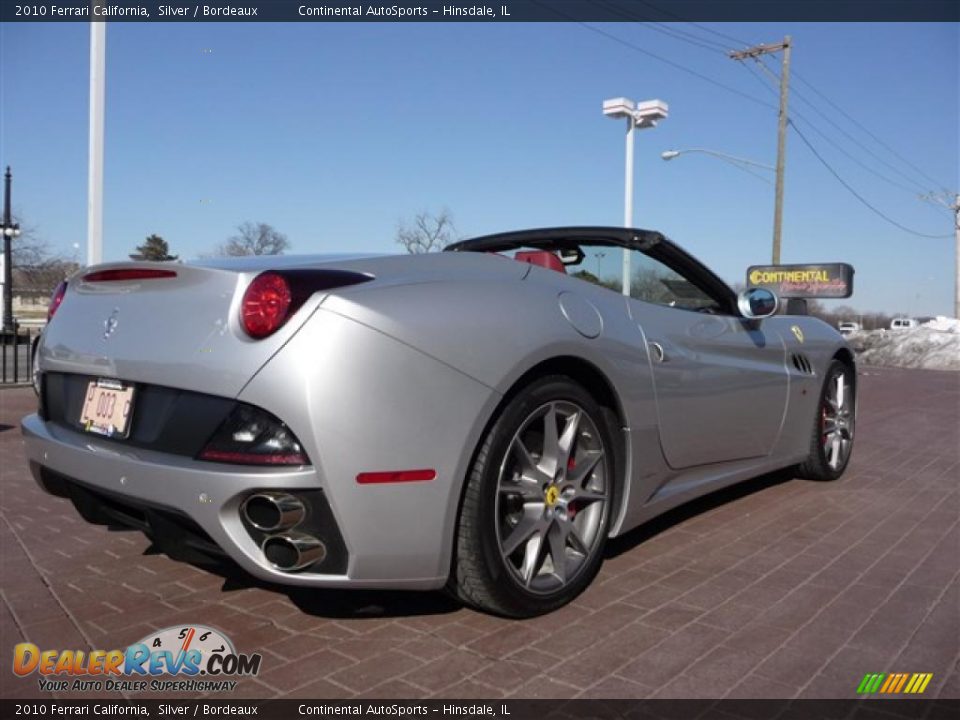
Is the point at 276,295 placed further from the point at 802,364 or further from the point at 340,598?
the point at 802,364

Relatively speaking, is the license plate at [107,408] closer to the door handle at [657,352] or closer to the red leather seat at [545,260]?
the red leather seat at [545,260]

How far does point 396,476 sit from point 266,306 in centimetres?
60

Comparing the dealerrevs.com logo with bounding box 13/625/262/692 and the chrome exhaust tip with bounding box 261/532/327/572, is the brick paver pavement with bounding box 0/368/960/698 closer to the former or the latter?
the dealerrevs.com logo with bounding box 13/625/262/692

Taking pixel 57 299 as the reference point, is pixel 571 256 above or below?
above

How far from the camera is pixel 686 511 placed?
14.0 feet

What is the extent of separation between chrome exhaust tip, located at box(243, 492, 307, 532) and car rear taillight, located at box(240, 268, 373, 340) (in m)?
0.44

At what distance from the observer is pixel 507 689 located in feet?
7.21

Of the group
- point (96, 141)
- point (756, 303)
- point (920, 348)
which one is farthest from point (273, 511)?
point (920, 348)

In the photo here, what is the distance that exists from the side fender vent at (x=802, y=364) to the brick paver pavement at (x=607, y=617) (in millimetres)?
887

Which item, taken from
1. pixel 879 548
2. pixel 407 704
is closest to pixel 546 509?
pixel 407 704

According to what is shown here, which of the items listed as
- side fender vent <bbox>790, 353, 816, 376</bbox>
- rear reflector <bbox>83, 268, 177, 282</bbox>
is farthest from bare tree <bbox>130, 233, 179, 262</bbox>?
side fender vent <bbox>790, 353, 816, 376</bbox>

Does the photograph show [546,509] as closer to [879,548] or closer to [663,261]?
[663,261]

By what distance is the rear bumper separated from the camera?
6.91ft

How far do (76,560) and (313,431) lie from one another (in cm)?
193
